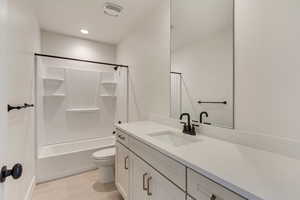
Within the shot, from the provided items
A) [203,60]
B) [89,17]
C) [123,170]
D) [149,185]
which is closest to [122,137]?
[123,170]

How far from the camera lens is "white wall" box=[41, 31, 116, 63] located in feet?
9.58

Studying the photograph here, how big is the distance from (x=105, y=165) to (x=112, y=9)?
229cm

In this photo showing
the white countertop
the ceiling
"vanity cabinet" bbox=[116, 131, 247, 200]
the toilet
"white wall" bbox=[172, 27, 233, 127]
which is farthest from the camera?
the toilet

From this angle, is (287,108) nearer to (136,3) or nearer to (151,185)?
(151,185)

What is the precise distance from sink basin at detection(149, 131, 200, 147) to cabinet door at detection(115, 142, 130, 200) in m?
0.40

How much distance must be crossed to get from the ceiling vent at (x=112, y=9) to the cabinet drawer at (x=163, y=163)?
184 cm

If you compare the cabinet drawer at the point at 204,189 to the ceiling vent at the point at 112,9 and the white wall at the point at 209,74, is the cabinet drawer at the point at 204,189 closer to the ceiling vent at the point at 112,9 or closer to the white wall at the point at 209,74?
the white wall at the point at 209,74

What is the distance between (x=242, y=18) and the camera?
43.1 inches

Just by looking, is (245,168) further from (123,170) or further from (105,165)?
(105,165)

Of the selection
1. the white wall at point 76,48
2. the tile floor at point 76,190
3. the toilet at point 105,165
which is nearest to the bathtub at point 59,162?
the tile floor at point 76,190

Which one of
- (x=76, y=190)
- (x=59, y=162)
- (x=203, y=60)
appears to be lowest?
(x=76, y=190)

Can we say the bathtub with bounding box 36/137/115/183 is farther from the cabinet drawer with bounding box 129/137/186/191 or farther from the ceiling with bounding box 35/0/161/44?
the ceiling with bounding box 35/0/161/44

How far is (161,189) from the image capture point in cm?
103

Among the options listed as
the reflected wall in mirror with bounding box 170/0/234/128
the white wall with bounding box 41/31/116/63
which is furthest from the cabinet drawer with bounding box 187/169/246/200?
the white wall with bounding box 41/31/116/63
